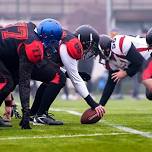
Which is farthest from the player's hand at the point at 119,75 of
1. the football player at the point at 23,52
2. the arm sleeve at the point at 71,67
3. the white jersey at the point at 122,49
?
the football player at the point at 23,52

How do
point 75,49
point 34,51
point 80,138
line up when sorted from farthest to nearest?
point 75,49 < point 34,51 < point 80,138

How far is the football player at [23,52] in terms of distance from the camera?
5.99 metres

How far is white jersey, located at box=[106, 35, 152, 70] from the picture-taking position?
7.59 m

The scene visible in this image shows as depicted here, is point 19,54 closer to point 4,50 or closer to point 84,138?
point 4,50

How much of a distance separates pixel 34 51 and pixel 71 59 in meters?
0.78

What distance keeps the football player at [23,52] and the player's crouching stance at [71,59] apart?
0.18 m

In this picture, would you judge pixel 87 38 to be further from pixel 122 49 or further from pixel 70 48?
pixel 122 49

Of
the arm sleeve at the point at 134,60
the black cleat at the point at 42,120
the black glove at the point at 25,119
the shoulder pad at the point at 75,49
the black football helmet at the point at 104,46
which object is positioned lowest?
the black cleat at the point at 42,120

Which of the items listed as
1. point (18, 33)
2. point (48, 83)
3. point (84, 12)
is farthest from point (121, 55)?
point (84, 12)

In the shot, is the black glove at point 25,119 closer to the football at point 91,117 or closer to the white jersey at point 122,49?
the football at point 91,117

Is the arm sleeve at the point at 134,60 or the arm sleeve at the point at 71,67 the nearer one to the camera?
the arm sleeve at the point at 71,67

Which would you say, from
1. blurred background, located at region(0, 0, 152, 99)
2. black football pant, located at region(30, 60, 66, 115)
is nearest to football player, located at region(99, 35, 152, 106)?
black football pant, located at region(30, 60, 66, 115)

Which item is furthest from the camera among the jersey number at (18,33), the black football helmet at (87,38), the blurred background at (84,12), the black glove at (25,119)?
the blurred background at (84,12)

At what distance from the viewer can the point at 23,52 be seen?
602 centimetres
